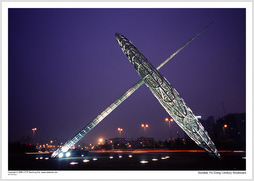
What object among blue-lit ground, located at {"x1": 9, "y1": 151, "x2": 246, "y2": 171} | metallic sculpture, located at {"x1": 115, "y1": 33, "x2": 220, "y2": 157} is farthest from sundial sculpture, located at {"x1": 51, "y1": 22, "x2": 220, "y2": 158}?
blue-lit ground, located at {"x1": 9, "y1": 151, "x2": 246, "y2": 171}

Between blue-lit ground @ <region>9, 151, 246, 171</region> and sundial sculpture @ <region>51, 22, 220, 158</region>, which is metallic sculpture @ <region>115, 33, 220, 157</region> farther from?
blue-lit ground @ <region>9, 151, 246, 171</region>

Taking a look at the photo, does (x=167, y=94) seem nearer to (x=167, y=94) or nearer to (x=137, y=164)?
(x=167, y=94)

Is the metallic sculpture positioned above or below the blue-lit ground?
above

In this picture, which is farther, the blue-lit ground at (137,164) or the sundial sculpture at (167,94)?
the sundial sculpture at (167,94)

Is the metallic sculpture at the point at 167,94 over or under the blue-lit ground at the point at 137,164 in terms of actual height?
over

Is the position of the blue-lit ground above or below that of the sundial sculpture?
below

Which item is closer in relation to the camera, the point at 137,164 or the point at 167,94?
the point at 167,94

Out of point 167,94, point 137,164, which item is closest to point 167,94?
point 167,94

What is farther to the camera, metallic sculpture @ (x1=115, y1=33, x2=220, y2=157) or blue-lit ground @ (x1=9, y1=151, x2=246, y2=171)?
metallic sculpture @ (x1=115, y1=33, x2=220, y2=157)

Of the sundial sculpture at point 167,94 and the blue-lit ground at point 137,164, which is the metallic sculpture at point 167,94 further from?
the blue-lit ground at point 137,164

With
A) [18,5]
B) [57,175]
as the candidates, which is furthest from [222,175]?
[18,5]

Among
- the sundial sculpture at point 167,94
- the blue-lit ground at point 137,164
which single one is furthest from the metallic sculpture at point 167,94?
the blue-lit ground at point 137,164

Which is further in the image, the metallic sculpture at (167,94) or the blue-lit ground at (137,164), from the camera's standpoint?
the metallic sculpture at (167,94)

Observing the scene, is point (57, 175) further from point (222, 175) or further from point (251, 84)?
point (251, 84)
